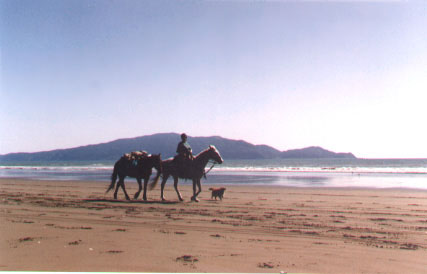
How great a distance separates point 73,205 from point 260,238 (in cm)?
755

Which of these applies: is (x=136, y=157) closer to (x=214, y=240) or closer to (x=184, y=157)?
(x=184, y=157)

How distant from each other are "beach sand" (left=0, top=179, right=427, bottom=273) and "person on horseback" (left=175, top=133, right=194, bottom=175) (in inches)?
133

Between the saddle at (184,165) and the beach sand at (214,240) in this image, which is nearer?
the beach sand at (214,240)

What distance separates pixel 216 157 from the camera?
13.8 m

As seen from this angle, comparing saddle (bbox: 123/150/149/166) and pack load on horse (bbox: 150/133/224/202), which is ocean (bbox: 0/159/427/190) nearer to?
pack load on horse (bbox: 150/133/224/202)

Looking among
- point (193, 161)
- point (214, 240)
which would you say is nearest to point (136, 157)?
point (193, 161)

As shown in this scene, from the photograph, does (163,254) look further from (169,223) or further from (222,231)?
(169,223)

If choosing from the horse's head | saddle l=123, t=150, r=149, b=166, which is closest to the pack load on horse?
the horse's head

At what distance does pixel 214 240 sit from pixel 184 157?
7461 mm

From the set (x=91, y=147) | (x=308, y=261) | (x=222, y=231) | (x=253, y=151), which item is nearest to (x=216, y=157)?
(x=222, y=231)

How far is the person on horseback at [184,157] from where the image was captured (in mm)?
13812

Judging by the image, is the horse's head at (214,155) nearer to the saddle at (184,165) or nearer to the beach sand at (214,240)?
the saddle at (184,165)

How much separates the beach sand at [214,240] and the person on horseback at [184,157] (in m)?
3.37

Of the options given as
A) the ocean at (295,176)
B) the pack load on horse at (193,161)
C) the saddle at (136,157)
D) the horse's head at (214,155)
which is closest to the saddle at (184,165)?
the pack load on horse at (193,161)
